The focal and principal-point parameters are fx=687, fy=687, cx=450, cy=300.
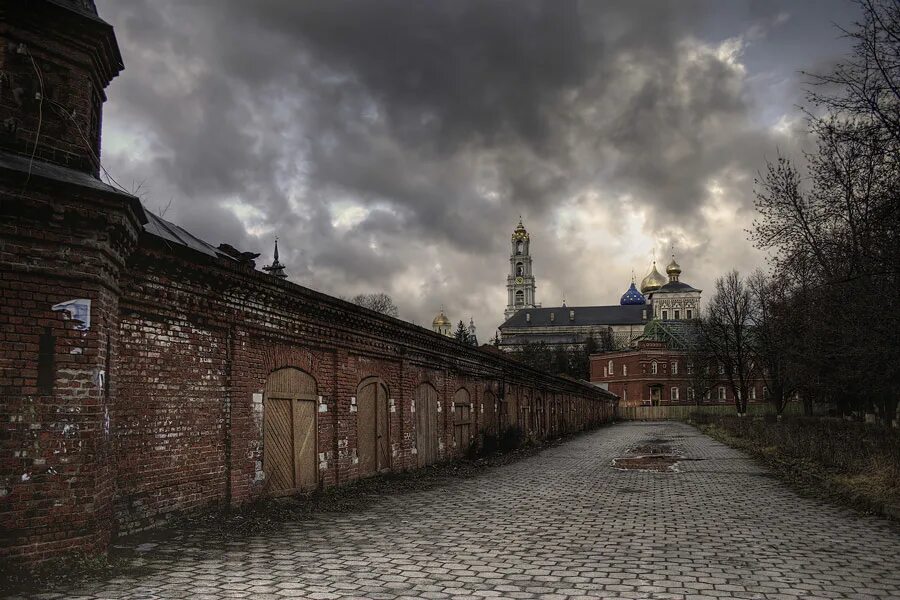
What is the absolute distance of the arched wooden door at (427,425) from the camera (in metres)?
15.8

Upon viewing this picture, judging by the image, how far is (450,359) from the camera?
1820cm

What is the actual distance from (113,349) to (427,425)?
33.4ft

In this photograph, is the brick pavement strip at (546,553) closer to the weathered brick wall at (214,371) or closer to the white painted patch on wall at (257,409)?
the weathered brick wall at (214,371)

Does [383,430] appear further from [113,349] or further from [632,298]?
[632,298]

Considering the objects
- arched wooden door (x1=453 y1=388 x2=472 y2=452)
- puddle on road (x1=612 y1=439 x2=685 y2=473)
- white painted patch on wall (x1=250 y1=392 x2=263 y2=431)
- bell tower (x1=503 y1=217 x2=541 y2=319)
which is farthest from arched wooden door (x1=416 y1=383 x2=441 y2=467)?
bell tower (x1=503 y1=217 x2=541 y2=319)

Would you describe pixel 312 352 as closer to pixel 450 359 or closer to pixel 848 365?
pixel 450 359

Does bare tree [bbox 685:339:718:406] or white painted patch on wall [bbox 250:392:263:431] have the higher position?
bare tree [bbox 685:339:718:406]

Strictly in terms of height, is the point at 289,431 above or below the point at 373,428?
above

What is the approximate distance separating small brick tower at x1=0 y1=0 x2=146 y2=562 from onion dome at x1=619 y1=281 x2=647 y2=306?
4851 inches

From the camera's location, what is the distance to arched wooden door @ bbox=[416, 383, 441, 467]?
15836 millimetres

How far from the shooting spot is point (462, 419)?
19.1 m

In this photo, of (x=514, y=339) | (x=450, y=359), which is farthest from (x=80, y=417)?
(x=514, y=339)

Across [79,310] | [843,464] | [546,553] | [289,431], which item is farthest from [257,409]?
[843,464]

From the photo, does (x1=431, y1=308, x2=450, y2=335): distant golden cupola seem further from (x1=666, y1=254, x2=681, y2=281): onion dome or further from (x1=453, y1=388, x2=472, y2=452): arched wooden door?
(x1=453, y1=388, x2=472, y2=452): arched wooden door
